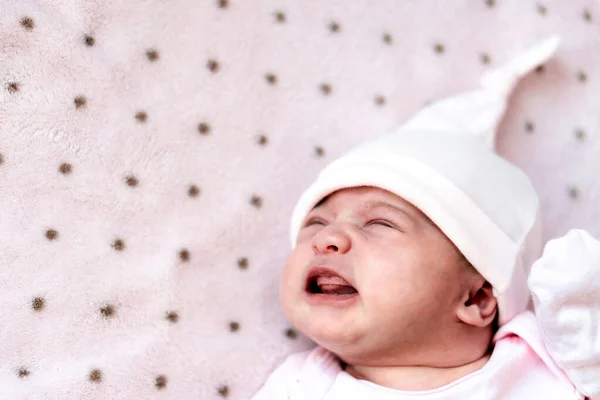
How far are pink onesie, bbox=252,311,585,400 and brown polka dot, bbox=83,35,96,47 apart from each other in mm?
631

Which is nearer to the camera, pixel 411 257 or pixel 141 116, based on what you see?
pixel 411 257

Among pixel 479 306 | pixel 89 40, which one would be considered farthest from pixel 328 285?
pixel 89 40

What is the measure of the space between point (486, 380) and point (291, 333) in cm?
35

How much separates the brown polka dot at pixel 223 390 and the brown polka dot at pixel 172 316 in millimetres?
132

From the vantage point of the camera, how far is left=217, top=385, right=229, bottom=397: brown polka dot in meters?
1.11

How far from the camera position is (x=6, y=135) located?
41.9 inches

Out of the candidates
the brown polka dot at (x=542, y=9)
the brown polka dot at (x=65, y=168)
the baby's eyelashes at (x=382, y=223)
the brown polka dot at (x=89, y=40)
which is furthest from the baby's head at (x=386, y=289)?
the brown polka dot at (x=542, y=9)

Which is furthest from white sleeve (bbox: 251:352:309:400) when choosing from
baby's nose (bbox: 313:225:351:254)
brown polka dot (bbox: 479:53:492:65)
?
brown polka dot (bbox: 479:53:492:65)

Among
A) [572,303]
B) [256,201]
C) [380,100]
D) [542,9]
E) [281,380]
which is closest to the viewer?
[572,303]

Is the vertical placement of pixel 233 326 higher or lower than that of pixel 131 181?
lower

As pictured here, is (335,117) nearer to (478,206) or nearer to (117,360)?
(478,206)

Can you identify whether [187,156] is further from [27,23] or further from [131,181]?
[27,23]

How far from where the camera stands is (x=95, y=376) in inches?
40.7

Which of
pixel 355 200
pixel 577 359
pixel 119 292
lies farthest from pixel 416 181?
pixel 119 292
